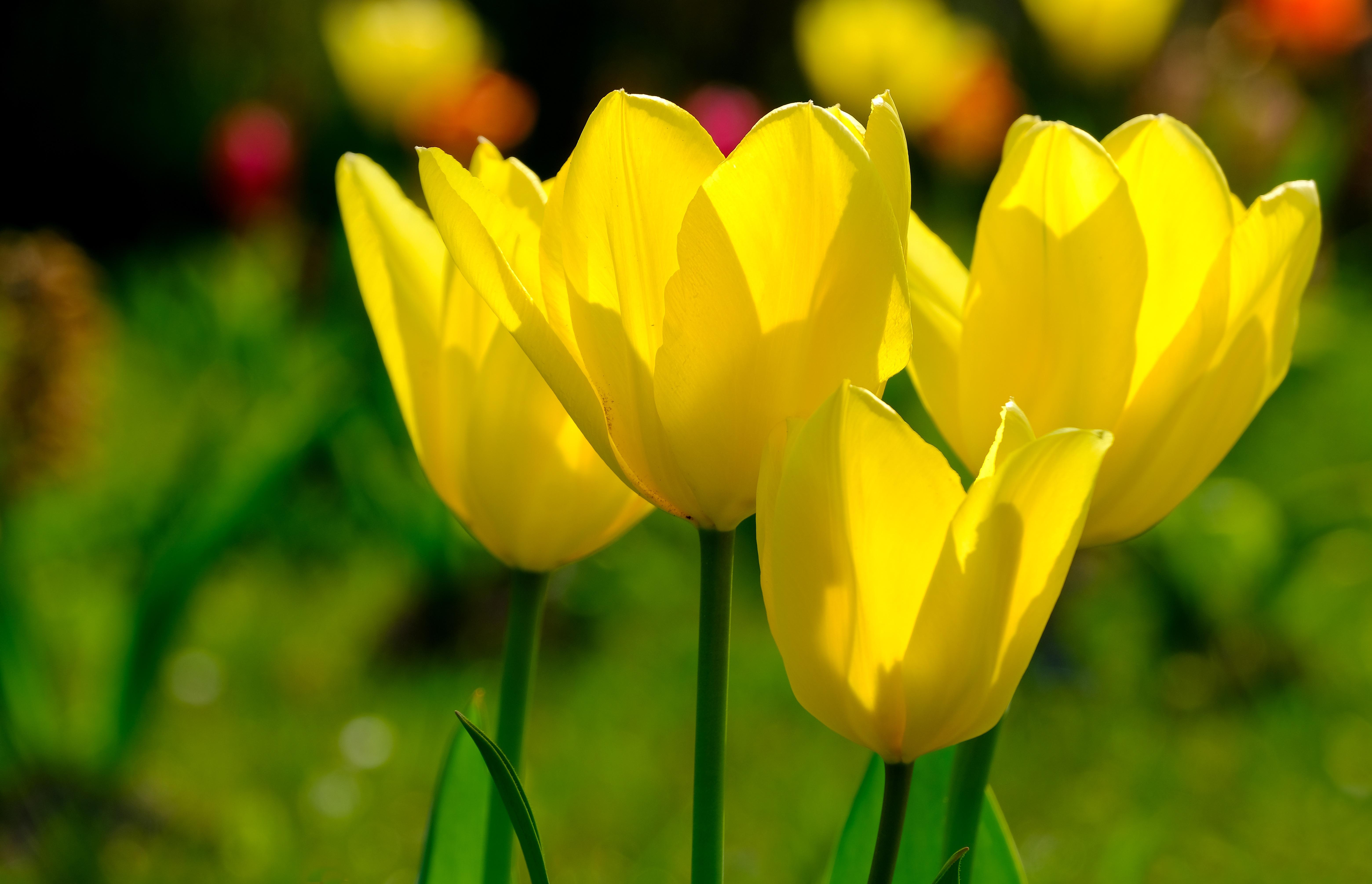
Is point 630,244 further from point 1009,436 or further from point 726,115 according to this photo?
point 726,115

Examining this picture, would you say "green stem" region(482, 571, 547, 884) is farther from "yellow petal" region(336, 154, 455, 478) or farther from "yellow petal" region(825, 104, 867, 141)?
"yellow petal" region(825, 104, 867, 141)

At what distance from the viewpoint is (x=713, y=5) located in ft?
17.2

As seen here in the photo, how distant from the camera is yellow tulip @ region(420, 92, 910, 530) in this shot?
0.41 meters

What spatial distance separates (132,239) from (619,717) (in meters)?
3.83

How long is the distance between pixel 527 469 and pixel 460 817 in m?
0.19

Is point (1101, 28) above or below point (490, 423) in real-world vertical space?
below

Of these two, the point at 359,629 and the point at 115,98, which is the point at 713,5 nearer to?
the point at 115,98

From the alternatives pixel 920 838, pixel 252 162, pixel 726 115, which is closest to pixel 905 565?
pixel 920 838

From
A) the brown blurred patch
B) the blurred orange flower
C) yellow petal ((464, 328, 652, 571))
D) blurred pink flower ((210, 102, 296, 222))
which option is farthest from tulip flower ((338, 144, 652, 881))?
the blurred orange flower

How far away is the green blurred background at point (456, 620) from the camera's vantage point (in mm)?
1296

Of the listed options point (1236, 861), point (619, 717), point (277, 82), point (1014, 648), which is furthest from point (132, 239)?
point (1014, 648)

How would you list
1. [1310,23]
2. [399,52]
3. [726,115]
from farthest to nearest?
[399,52]
[1310,23]
[726,115]

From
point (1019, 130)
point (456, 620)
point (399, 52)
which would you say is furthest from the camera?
point (399, 52)

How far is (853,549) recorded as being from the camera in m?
0.41
